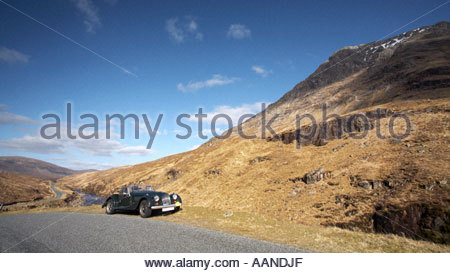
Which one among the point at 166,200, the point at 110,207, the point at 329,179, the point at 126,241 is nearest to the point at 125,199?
the point at 110,207

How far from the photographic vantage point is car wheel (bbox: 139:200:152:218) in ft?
41.0

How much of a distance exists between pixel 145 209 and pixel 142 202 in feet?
1.96

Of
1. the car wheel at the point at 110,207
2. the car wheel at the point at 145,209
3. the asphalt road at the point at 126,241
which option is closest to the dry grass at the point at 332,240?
the asphalt road at the point at 126,241

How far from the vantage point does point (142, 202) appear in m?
13.1

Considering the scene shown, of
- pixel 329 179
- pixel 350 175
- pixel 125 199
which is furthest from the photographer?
pixel 329 179

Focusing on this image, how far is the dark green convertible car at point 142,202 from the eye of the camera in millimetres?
12727

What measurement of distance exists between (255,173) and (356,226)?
13.6 m

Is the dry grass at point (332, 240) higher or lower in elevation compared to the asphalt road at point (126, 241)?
lower

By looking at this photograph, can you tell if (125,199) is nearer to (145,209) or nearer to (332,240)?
(145,209)

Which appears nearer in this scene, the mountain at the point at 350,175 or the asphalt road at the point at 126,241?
the asphalt road at the point at 126,241

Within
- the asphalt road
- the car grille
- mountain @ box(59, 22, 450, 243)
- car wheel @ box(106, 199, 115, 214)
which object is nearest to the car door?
car wheel @ box(106, 199, 115, 214)

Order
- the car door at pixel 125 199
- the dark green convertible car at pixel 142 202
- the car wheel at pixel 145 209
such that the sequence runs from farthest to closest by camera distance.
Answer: the car door at pixel 125 199
the dark green convertible car at pixel 142 202
the car wheel at pixel 145 209

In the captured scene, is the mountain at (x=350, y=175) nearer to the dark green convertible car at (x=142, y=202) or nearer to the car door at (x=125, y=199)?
the dark green convertible car at (x=142, y=202)

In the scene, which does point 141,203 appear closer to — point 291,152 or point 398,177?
point 398,177
